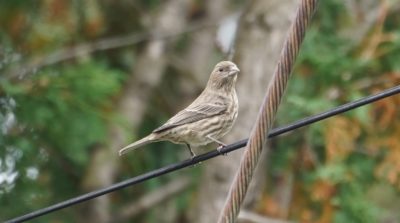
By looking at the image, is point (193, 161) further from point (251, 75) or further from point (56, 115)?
point (56, 115)

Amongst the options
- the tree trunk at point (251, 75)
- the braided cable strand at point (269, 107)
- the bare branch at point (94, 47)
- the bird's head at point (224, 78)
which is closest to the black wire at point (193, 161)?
the braided cable strand at point (269, 107)

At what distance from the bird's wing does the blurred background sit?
263cm

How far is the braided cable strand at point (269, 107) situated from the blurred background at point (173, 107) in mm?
6005

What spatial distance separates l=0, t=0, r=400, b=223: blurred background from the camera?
11.9 metres

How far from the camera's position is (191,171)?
14852 mm

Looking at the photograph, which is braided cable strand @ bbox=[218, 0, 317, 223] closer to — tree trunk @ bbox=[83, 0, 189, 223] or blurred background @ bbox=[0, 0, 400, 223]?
blurred background @ bbox=[0, 0, 400, 223]

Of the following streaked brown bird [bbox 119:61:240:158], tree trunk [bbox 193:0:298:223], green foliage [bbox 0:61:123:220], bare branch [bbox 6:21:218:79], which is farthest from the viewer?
bare branch [bbox 6:21:218:79]

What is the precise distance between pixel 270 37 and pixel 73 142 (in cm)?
253

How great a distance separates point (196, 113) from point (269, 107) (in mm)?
3337

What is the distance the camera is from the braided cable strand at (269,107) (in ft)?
18.3

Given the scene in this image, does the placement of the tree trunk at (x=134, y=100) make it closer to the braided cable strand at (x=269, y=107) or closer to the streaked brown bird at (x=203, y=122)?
the streaked brown bird at (x=203, y=122)

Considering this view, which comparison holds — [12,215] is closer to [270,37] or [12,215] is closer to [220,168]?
[220,168]

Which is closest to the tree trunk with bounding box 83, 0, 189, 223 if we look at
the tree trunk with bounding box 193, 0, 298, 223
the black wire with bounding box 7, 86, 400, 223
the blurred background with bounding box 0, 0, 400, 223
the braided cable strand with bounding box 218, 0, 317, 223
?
the blurred background with bounding box 0, 0, 400, 223

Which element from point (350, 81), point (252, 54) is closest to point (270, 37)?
point (252, 54)
